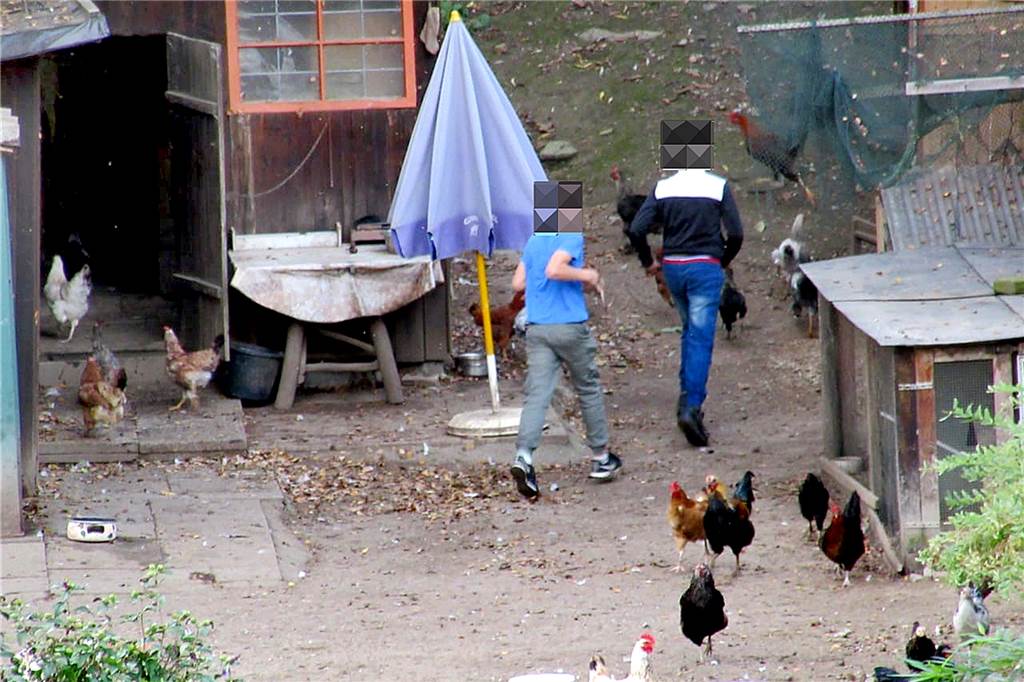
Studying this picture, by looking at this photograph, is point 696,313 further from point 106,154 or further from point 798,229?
point 106,154

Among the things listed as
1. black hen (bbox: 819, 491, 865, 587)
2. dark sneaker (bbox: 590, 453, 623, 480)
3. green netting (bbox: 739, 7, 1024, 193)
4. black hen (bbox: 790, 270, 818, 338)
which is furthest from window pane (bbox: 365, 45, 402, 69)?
black hen (bbox: 819, 491, 865, 587)

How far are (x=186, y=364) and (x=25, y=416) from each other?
2322 mm

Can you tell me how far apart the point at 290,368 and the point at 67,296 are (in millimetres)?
2255

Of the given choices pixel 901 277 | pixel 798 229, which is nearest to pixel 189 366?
pixel 901 277

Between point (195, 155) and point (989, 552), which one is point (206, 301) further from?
point (989, 552)

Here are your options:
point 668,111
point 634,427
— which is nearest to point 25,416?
point 634,427

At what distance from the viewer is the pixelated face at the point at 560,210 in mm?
9227

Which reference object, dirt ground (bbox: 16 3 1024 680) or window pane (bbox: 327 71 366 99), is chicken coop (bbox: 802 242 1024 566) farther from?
window pane (bbox: 327 71 366 99)

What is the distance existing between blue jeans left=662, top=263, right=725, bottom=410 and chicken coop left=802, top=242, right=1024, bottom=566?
4.75 ft

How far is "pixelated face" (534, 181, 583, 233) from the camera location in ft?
30.3

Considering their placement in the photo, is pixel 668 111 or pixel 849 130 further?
pixel 668 111

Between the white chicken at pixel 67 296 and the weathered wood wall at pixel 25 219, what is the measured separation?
397 centimetres

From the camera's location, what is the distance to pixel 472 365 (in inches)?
476

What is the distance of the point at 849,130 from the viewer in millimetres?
9031
